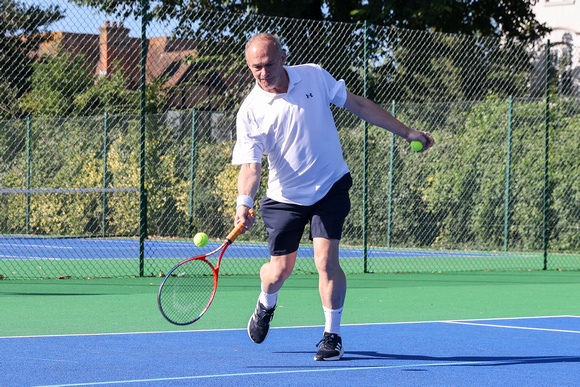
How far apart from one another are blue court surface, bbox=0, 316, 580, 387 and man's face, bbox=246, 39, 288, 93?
4.95 ft

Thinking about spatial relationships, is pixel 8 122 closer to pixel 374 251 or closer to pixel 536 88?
pixel 374 251

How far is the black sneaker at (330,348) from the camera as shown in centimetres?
520

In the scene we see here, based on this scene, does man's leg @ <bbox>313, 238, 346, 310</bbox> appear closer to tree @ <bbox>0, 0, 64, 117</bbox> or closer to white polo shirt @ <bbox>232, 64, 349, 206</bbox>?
white polo shirt @ <bbox>232, 64, 349, 206</bbox>

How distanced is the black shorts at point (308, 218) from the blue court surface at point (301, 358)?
650 millimetres

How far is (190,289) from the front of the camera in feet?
17.3

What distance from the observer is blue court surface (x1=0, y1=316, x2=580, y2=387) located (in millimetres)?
4625

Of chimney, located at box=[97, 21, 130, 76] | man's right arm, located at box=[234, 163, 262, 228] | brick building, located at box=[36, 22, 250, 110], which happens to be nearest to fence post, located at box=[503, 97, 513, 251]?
brick building, located at box=[36, 22, 250, 110]

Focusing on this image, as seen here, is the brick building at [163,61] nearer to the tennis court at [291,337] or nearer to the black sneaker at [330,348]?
the tennis court at [291,337]

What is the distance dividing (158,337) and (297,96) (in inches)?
75.3

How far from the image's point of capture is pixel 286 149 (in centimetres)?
528

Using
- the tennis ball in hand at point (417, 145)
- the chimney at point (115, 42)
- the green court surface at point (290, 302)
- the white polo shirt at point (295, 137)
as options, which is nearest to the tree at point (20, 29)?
the chimney at point (115, 42)

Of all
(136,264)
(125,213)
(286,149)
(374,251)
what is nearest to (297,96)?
(286,149)

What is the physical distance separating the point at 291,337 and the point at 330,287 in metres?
0.93

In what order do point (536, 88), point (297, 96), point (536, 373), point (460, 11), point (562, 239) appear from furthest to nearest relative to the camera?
point (460, 11)
point (536, 88)
point (562, 239)
point (297, 96)
point (536, 373)
